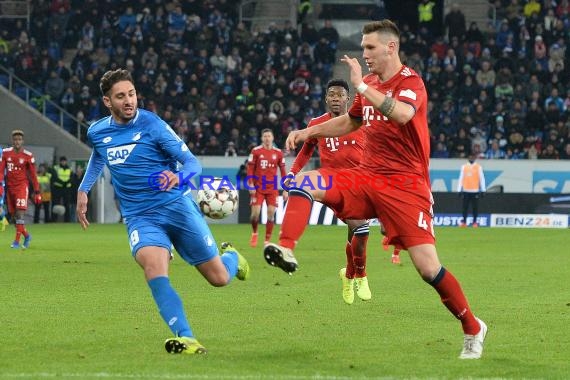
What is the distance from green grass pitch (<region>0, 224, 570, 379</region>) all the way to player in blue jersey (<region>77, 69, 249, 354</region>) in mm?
780

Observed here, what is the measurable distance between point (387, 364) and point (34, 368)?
2424 mm

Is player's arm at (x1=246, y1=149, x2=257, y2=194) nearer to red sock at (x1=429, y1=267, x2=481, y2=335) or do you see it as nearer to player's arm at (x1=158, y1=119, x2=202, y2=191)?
player's arm at (x1=158, y1=119, x2=202, y2=191)

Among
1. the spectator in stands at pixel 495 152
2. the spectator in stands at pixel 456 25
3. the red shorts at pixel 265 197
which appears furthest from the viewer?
the spectator in stands at pixel 456 25

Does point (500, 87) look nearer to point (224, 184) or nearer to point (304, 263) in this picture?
point (304, 263)

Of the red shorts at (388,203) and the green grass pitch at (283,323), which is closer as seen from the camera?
the green grass pitch at (283,323)

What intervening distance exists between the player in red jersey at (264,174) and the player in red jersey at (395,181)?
51.3 ft

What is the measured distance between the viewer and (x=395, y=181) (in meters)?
8.38

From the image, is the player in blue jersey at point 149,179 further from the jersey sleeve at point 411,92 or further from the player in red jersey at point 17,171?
the player in red jersey at point 17,171

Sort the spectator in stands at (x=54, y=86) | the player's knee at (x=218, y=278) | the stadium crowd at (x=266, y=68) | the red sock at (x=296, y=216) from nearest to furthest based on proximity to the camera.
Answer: the red sock at (x=296, y=216)
the player's knee at (x=218, y=278)
the stadium crowd at (x=266, y=68)
the spectator in stands at (x=54, y=86)

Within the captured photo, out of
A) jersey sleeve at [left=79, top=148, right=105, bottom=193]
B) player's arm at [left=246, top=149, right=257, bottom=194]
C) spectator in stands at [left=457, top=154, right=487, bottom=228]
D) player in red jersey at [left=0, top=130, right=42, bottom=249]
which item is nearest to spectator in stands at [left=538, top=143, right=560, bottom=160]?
spectator in stands at [left=457, top=154, right=487, bottom=228]

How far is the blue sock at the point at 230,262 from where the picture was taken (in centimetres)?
924

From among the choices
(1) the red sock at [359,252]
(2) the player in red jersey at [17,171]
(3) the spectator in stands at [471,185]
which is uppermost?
(1) the red sock at [359,252]

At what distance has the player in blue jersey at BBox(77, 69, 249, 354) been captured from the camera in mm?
8539

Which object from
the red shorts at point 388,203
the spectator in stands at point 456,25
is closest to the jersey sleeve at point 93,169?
the red shorts at point 388,203
